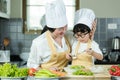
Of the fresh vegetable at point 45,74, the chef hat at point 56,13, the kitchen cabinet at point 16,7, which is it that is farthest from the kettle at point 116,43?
the fresh vegetable at point 45,74

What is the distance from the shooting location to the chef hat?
1.79 meters

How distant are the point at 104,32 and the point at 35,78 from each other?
9.20 feet

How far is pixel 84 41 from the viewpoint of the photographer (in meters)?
2.22

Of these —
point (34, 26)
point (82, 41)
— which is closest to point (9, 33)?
point (34, 26)

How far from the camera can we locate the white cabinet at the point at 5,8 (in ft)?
12.0

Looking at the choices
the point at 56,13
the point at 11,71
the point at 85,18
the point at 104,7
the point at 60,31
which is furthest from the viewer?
the point at 104,7

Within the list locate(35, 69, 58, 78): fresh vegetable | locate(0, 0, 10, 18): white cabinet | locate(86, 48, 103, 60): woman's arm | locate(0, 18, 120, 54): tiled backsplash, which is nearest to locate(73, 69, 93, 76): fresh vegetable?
locate(35, 69, 58, 78): fresh vegetable

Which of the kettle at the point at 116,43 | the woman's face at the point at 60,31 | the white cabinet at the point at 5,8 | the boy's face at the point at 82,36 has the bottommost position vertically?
the kettle at the point at 116,43

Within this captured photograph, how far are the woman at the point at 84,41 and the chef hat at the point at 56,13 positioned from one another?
0.23m

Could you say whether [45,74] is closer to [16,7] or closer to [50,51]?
[50,51]

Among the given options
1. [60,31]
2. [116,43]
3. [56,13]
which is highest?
[56,13]

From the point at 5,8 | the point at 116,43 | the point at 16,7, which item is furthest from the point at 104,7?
the point at 5,8

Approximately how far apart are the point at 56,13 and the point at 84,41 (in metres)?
0.51

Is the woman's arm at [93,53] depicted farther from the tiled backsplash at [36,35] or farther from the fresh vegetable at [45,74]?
the tiled backsplash at [36,35]
